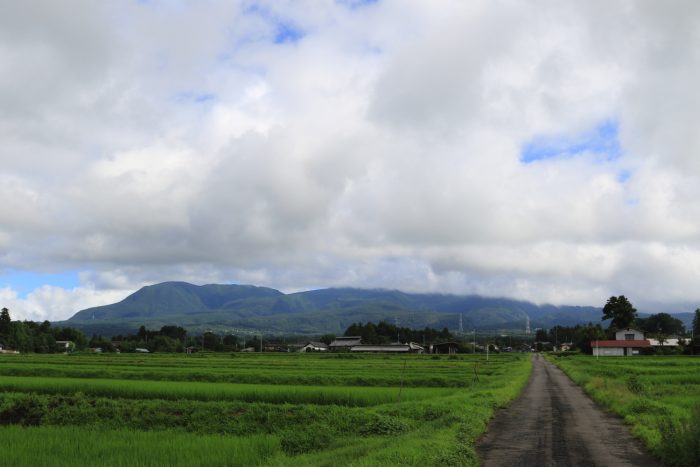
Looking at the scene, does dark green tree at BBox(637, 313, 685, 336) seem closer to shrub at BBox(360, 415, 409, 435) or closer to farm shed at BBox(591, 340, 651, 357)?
farm shed at BBox(591, 340, 651, 357)

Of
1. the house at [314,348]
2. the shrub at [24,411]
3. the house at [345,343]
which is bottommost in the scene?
the house at [314,348]

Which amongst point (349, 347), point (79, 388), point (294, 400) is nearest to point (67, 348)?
point (349, 347)

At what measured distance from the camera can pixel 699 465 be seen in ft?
40.1

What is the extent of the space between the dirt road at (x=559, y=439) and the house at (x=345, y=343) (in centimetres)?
14459

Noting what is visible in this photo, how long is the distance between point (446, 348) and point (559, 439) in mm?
142883

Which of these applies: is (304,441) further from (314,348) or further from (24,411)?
(314,348)

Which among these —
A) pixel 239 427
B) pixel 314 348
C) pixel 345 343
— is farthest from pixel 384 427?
pixel 345 343

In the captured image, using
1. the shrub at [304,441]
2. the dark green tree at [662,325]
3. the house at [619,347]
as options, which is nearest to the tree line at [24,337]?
the house at [619,347]

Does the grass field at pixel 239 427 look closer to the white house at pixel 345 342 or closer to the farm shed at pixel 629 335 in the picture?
the farm shed at pixel 629 335

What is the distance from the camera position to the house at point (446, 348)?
497ft

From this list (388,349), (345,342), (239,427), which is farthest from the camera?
(345,342)

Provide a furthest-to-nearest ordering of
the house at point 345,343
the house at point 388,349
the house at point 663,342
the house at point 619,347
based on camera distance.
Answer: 1. the house at point 345,343
2. the house at point 388,349
3. the house at point 663,342
4. the house at point 619,347

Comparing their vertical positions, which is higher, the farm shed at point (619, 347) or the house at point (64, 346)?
the farm shed at point (619, 347)

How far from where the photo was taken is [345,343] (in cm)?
17900
